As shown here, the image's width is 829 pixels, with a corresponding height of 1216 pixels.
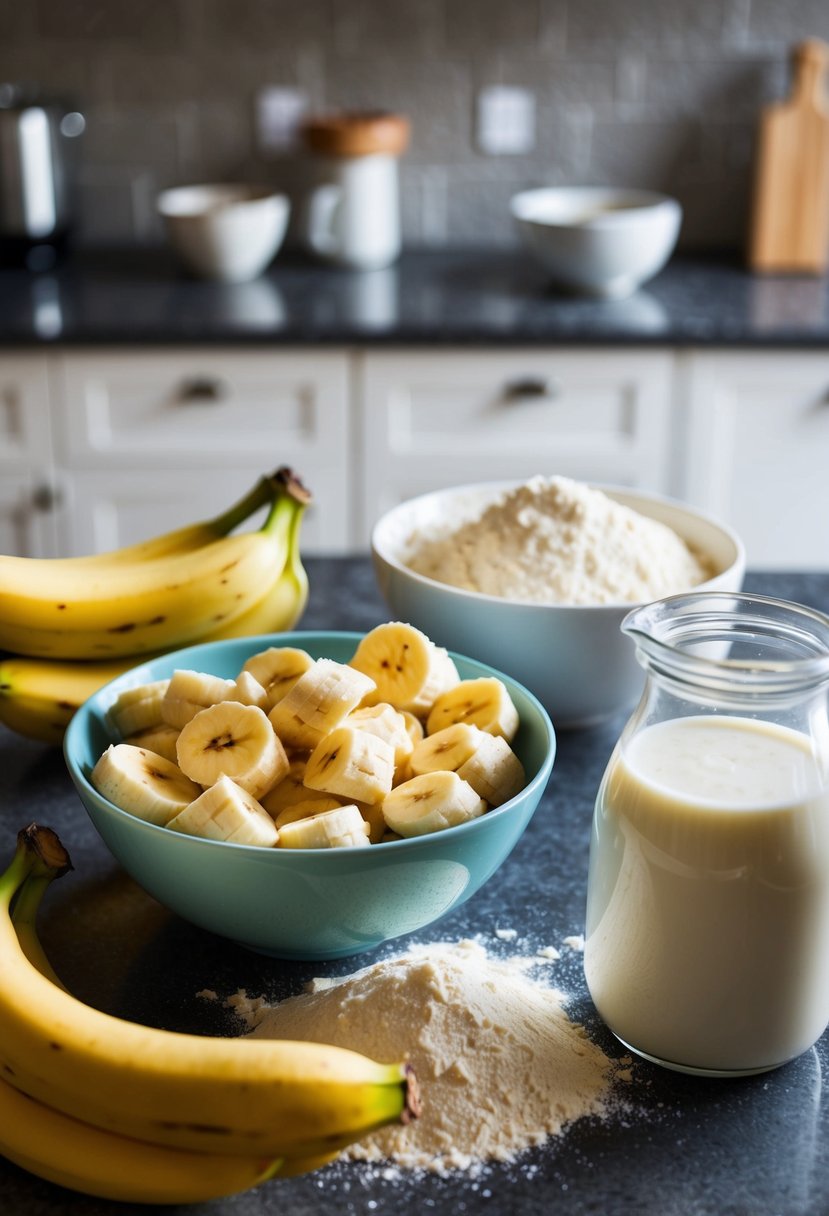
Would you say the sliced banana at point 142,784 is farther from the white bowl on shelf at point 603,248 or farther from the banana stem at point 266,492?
the white bowl on shelf at point 603,248

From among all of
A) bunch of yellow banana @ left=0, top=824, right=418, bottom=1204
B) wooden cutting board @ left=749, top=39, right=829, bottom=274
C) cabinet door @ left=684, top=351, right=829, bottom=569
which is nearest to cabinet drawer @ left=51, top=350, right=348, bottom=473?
cabinet door @ left=684, top=351, right=829, bottom=569

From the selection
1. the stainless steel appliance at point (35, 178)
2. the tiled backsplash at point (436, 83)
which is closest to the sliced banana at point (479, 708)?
the stainless steel appliance at point (35, 178)

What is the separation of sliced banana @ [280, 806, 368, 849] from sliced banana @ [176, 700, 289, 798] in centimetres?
6

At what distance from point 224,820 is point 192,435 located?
1644 millimetres

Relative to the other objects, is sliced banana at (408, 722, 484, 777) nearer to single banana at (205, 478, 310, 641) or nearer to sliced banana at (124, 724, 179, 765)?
sliced banana at (124, 724, 179, 765)

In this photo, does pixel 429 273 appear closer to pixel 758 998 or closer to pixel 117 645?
pixel 117 645

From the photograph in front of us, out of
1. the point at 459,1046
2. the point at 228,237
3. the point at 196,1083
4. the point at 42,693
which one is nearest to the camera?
the point at 196,1083

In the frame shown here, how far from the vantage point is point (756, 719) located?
0.71 meters

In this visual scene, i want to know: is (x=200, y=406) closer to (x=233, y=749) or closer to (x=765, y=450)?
(x=765, y=450)

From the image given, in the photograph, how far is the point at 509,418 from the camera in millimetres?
2283

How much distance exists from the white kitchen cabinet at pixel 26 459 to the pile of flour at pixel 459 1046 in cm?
167

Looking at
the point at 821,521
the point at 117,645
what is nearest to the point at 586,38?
the point at 821,521

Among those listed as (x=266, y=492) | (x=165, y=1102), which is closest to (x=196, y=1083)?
(x=165, y=1102)

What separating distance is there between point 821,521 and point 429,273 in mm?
892
